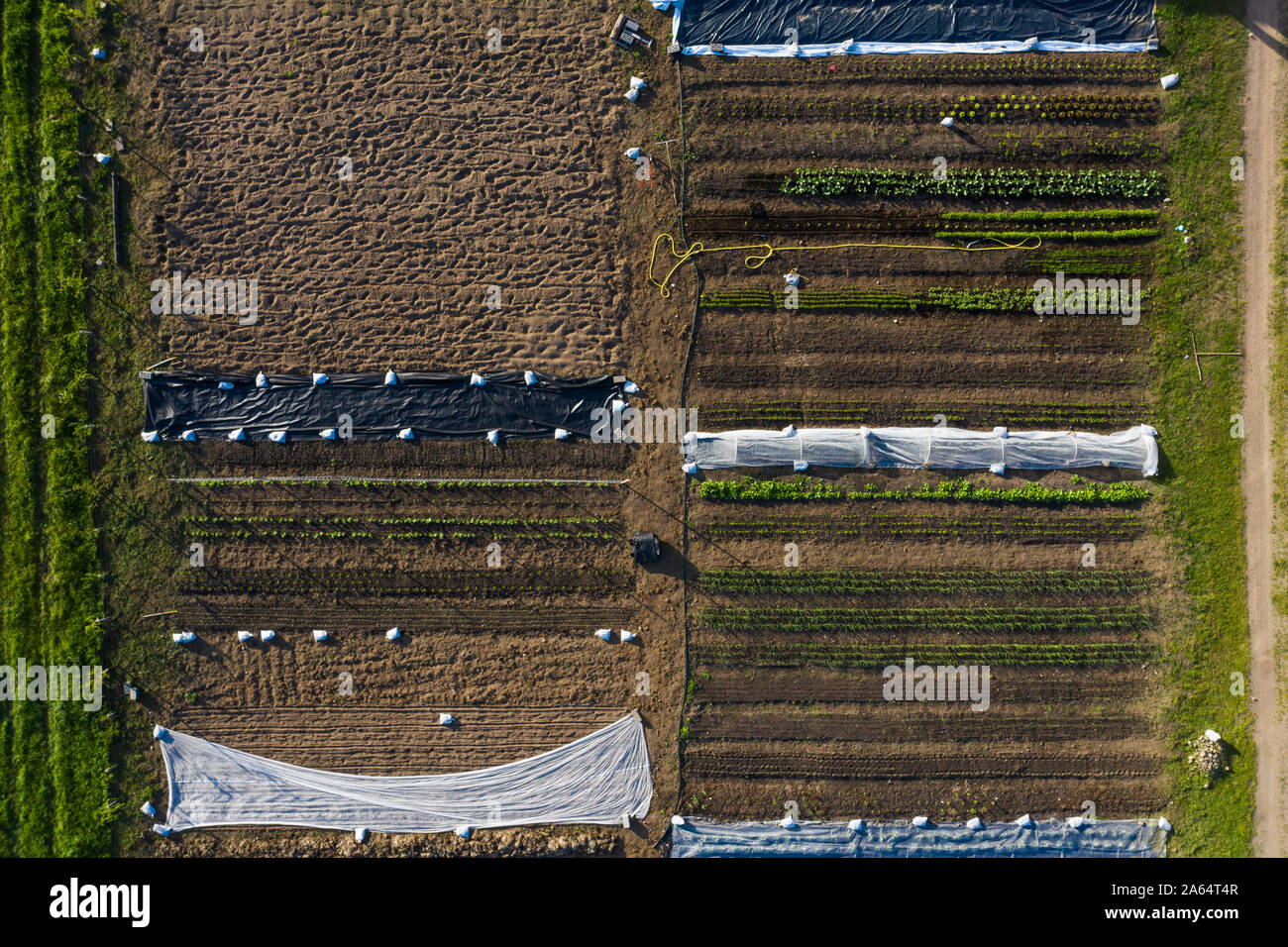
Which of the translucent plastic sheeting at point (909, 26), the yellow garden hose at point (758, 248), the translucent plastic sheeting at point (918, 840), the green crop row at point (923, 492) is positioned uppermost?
the translucent plastic sheeting at point (909, 26)

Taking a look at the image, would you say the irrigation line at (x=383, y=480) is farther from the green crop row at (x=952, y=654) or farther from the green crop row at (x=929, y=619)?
the green crop row at (x=952, y=654)

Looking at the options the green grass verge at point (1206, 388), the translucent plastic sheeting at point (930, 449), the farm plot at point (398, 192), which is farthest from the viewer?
the farm plot at point (398, 192)

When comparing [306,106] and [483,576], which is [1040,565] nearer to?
[483,576]

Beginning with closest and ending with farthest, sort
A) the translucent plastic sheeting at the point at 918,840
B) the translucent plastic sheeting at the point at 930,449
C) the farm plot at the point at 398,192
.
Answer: the translucent plastic sheeting at the point at 918,840 → the translucent plastic sheeting at the point at 930,449 → the farm plot at the point at 398,192

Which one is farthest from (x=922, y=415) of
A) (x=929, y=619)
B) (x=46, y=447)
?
(x=46, y=447)

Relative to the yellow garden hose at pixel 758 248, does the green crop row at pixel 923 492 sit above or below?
below

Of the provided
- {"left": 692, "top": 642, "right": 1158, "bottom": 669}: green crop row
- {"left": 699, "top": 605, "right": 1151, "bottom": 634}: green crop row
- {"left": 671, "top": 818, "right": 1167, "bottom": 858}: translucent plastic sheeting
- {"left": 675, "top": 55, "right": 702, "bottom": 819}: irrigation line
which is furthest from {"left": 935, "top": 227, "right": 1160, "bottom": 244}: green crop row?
{"left": 671, "top": 818, "right": 1167, "bottom": 858}: translucent plastic sheeting

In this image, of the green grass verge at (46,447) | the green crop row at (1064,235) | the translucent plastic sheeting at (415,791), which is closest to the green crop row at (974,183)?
the green crop row at (1064,235)

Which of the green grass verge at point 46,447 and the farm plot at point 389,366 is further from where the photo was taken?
the farm plot at point 389,366
